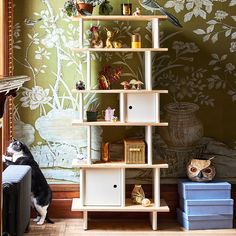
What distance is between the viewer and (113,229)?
169 inches

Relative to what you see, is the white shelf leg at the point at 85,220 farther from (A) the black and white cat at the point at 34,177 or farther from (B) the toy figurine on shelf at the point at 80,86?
(B) the toy figurine on shelf at the point at 80,86

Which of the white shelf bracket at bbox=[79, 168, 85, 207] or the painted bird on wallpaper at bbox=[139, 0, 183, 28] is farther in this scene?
the painted bird on wallpaper at bbox=[139, 0, 183, 28]

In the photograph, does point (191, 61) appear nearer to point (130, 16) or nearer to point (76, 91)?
point (130, 16)

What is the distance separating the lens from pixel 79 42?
428 cm

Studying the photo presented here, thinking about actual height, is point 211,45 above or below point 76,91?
above

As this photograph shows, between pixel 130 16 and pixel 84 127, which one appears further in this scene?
pixel 84 127

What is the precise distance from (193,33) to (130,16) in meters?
0.64

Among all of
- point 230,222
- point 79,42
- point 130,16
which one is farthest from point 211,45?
point 230,222

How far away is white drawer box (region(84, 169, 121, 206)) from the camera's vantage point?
→ 4.28 m

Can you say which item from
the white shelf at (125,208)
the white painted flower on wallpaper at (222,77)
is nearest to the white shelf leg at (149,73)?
the white painted flower on wallpaper at (222,77)

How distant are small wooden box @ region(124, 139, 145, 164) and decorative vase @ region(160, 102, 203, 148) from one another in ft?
1.32

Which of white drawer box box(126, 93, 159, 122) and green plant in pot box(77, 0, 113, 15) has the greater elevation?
green plant in pot box(77, 0, 113, 15)

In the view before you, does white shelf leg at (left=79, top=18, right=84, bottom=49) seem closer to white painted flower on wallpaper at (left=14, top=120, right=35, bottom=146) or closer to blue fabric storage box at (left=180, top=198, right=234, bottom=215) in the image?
white painted flower on wallpaper at (left=14, top=120, right=35, bottom=146)

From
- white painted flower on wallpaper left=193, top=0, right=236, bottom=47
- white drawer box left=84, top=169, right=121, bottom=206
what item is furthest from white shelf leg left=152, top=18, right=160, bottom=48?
white drawer box left=84, top=169, right=121, bottom=206
